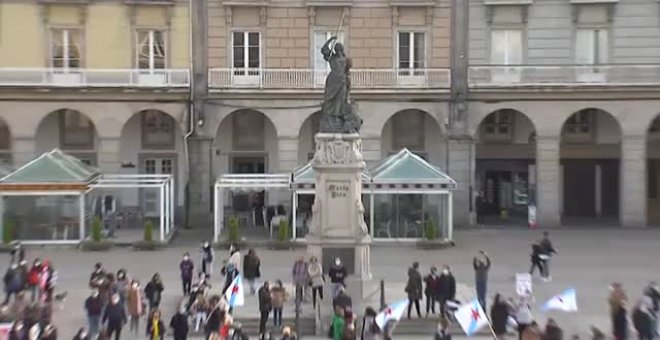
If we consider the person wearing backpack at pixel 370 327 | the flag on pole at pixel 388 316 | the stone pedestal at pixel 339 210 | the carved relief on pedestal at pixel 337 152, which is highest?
the carved relief on pedestal at pixel 337 152

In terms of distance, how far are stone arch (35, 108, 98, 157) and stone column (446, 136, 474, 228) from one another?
14.8 metres

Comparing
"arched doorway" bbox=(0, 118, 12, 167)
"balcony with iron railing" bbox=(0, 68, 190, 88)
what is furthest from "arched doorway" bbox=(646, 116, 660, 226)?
"arched doorway" bbox=(0, 118, 12, 167)

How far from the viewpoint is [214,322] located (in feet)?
66.1

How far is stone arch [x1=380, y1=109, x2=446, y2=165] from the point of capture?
1708 inches

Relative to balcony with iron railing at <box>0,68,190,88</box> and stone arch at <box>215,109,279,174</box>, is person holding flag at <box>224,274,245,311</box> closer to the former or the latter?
balcony with iron railing at <box>0,68,190,88</box>

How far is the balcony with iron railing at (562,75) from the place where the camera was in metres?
41.2

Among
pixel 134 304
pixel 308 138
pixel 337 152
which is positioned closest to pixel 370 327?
pixel 134 304

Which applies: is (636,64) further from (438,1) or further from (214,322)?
(214,322)

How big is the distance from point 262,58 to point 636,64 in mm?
15329

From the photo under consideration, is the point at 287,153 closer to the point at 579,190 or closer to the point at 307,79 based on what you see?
the point at 307,79

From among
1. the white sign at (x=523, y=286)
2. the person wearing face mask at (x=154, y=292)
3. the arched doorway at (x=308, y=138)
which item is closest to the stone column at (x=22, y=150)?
the arched doorway at (x=308, y=138)

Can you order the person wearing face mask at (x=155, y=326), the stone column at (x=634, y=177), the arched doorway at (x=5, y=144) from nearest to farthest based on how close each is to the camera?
the person wearing face mask at (x=155, y=326) → the stone column at (x=634, y=177) → the arched doorway at (x=5, y=144)

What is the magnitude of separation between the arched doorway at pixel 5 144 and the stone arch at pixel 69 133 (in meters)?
1.30

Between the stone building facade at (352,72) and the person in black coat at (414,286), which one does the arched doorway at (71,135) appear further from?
the person in black coat at (414,286)
